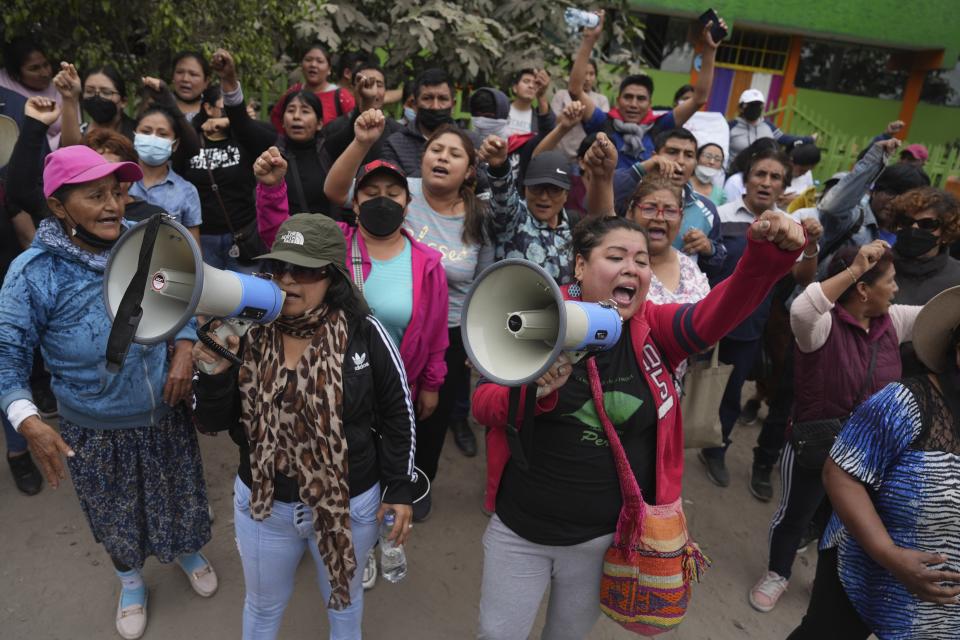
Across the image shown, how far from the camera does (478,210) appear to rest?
3.40 m

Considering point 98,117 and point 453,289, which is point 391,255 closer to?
point 453,289

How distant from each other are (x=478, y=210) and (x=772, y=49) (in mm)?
15221

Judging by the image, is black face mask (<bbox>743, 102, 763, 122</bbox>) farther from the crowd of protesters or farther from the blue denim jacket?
the blue denim jacket

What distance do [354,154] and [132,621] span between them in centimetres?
245

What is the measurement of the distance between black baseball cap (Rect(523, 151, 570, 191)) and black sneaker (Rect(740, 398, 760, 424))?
3.22 metres

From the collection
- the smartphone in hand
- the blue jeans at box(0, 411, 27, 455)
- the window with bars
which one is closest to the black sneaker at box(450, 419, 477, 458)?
the blue jeans at box(0, 411, 27, 455)

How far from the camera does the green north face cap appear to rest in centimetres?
204

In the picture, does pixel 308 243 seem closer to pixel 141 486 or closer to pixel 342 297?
pixel 342 297

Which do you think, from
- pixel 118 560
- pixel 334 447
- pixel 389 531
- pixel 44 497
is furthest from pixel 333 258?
pixel 44 497

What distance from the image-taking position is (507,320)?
5.97 feet

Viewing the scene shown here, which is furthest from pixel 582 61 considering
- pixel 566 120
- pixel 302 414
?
pixel 302 414

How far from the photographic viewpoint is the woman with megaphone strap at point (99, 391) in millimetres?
2314

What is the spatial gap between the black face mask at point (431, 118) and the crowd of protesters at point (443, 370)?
15 millimetres

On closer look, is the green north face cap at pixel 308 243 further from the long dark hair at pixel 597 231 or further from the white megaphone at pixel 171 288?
the long dark hair at pixel 597 231
